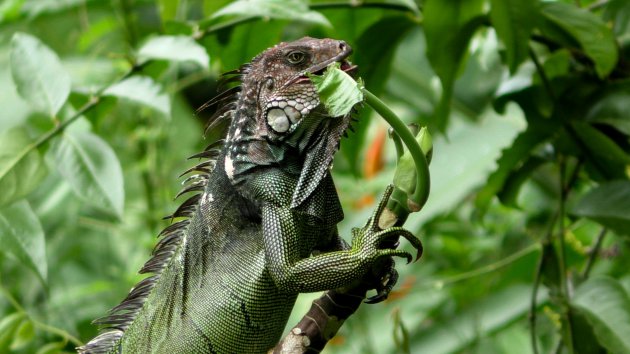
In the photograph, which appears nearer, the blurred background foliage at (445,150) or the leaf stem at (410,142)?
the leaf stem at (410,142)

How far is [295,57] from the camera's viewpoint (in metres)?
2.18

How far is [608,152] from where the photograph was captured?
274 centimetres

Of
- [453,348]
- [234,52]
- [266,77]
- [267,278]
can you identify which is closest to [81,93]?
[234,52]

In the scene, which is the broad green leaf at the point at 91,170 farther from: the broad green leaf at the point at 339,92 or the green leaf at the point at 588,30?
the green leaf at the point at 588,30

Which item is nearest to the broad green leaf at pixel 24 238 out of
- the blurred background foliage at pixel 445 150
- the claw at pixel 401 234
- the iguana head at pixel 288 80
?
the blurred background foliage at pixel 445 150

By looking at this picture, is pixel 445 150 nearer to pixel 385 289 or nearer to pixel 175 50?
pixel 175 50

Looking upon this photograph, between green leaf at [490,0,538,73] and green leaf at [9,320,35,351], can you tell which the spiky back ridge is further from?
green leaf at [490,0,538,73]

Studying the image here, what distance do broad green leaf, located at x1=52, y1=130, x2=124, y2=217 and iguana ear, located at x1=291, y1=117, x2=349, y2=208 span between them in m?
0.63

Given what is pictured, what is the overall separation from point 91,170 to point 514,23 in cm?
136

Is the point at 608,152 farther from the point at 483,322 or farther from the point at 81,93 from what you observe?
the point at 81,93

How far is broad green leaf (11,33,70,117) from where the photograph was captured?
264 centimetres

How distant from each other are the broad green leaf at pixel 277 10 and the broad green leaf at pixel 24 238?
0.82 meters

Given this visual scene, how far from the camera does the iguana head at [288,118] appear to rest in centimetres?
212

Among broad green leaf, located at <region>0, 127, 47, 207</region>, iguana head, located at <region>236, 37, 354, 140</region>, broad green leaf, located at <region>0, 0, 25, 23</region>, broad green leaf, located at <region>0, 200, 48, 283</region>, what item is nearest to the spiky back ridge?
iguana head, located at <region>236, 37, 354, 140</region>
